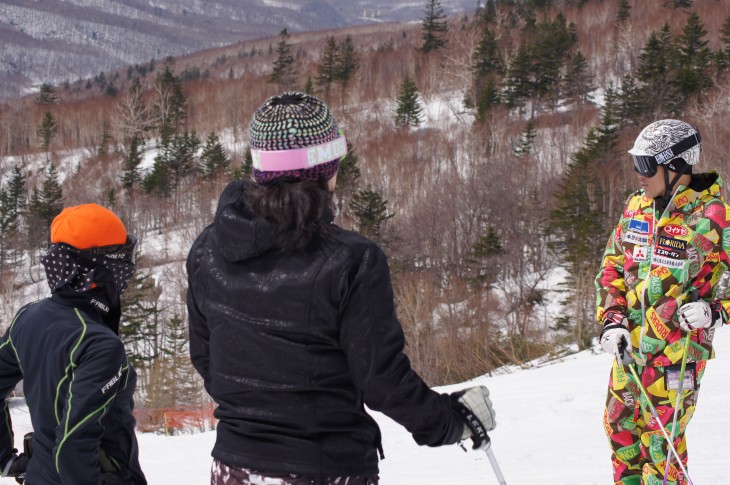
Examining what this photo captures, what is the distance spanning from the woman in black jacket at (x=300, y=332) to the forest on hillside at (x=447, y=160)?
1168 cm

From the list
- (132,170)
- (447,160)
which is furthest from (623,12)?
(132,170)

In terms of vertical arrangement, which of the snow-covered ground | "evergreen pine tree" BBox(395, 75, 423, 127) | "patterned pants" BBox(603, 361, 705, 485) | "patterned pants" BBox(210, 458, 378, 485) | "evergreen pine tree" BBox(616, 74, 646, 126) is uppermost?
"evergreen pine tree" BBox(395, 75, 423, 127)

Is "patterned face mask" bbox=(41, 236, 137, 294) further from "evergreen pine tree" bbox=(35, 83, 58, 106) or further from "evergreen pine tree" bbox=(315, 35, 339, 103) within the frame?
"evergreen pine tree" bbox=(35, 83, 58, 106)

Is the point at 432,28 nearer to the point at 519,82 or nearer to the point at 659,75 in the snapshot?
the point at 519,82

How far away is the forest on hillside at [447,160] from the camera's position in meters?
28.3

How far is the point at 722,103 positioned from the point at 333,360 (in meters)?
39.9

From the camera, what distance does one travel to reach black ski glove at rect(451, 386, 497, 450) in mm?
1997

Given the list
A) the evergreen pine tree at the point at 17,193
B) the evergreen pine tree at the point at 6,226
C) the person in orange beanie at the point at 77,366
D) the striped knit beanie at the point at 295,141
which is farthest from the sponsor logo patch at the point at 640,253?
the evergreen pine tree at the point at 17,193

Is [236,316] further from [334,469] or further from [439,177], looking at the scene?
[439,177]

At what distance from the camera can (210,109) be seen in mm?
70438

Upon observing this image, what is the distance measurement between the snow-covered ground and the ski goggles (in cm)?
208

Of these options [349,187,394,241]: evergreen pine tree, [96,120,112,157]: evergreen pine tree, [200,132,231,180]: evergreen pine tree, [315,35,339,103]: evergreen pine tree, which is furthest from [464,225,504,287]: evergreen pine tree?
[96,120,112,157]: evergreen pine tree

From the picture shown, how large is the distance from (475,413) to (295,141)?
89cm

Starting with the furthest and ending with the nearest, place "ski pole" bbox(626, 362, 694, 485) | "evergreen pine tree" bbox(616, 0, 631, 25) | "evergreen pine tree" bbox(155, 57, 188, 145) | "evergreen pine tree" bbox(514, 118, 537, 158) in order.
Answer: "evergreen pine tree" bbox(155, 57, 188, 145) < "evergreen pine tree" bbox(616, 0, 631, 25) < "evergreen pine tree" bbox(514, 118, 537, 158) < "ski pole" bbox(626, 362, 694, 485)
